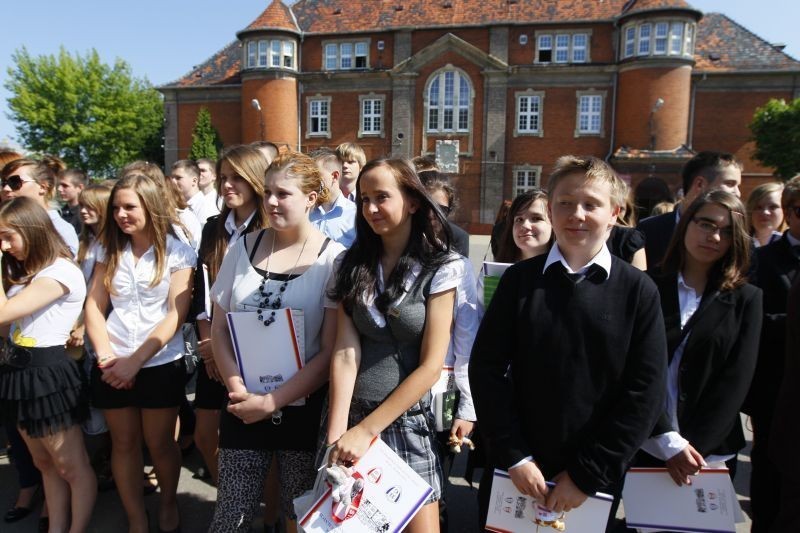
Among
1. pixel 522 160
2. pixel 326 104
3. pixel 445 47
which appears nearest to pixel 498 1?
pixel 445 47

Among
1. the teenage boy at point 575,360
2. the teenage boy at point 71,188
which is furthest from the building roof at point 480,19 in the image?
the teenage boy at point 575,360

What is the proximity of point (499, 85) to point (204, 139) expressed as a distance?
18575 millimetres

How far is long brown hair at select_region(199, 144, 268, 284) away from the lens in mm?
3539

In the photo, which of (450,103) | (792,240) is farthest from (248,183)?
(450,103)

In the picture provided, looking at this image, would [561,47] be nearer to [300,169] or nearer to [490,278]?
[490,278]

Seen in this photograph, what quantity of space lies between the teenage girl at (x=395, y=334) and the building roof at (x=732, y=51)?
33344 millimetres

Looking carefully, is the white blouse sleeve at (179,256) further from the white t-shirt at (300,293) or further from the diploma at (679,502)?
the diploma at (679,502)

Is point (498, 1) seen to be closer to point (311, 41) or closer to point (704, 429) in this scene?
point (311, 41)

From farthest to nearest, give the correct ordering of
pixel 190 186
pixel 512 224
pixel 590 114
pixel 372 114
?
pixel 372 114, pixel 590 114, pixel 190 186, pixel 512 224

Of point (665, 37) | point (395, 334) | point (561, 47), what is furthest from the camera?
point (561, 47)

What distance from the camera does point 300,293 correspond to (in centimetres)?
271

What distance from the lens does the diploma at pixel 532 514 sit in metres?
2.12

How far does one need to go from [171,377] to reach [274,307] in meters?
1.16

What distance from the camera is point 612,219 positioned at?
227 cm
